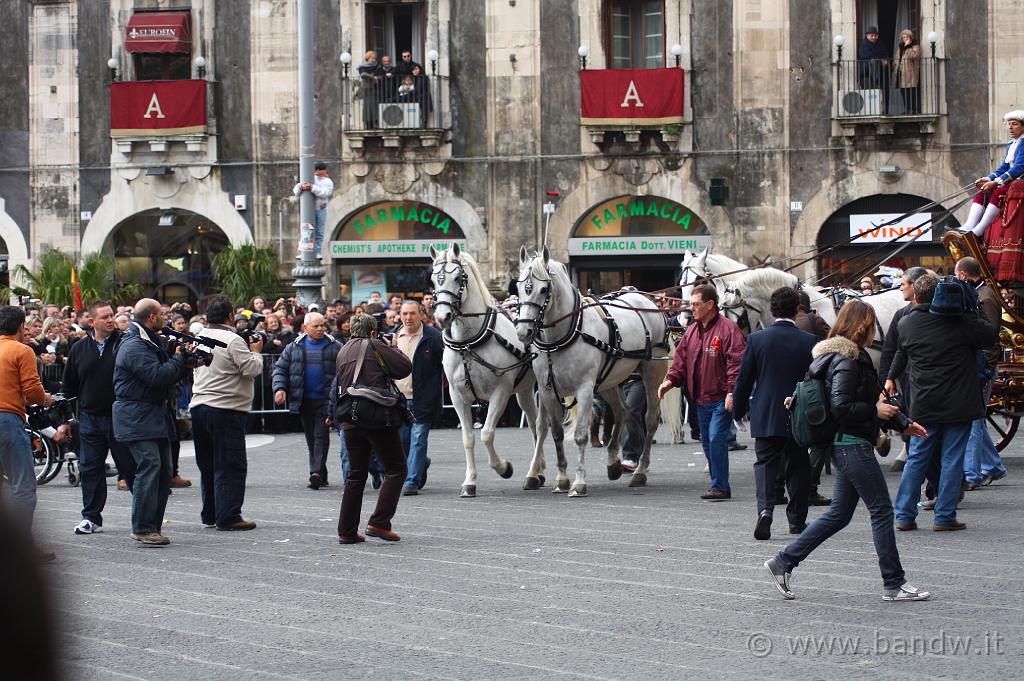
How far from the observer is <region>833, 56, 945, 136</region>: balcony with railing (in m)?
28.2

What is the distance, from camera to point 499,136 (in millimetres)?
29719

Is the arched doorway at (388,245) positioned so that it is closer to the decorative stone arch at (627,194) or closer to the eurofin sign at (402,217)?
the eurofin sign at (402,217)

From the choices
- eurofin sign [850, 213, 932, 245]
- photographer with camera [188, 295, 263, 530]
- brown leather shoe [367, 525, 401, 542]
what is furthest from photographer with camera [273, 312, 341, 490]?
eurofin sign [850, 213, 932, 245]

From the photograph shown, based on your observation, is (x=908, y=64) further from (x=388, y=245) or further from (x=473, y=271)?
(x=473, y=271)

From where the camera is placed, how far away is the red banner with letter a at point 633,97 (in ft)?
94.8

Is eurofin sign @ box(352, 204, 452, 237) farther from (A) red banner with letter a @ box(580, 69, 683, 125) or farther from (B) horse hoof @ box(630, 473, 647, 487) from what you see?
(B) horse hoof @ box(630, 473, 647, 487)

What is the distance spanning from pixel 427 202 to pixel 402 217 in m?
0.68

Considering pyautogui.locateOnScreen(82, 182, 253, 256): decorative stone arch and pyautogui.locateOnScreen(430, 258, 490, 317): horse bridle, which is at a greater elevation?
pyautogui.locateOnScreen(82, 182, 253, 256): decorative stone arch

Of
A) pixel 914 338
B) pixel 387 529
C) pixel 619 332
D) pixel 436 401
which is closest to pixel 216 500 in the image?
pixel 387 529

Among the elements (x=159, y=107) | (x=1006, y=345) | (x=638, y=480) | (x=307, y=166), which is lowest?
(x=638, y=480)

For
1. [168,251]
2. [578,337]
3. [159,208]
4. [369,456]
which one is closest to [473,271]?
[578,337]

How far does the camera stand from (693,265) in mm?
15375

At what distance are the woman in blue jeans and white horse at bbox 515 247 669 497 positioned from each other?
18.3 ft

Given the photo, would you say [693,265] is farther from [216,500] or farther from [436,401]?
[216,500]
